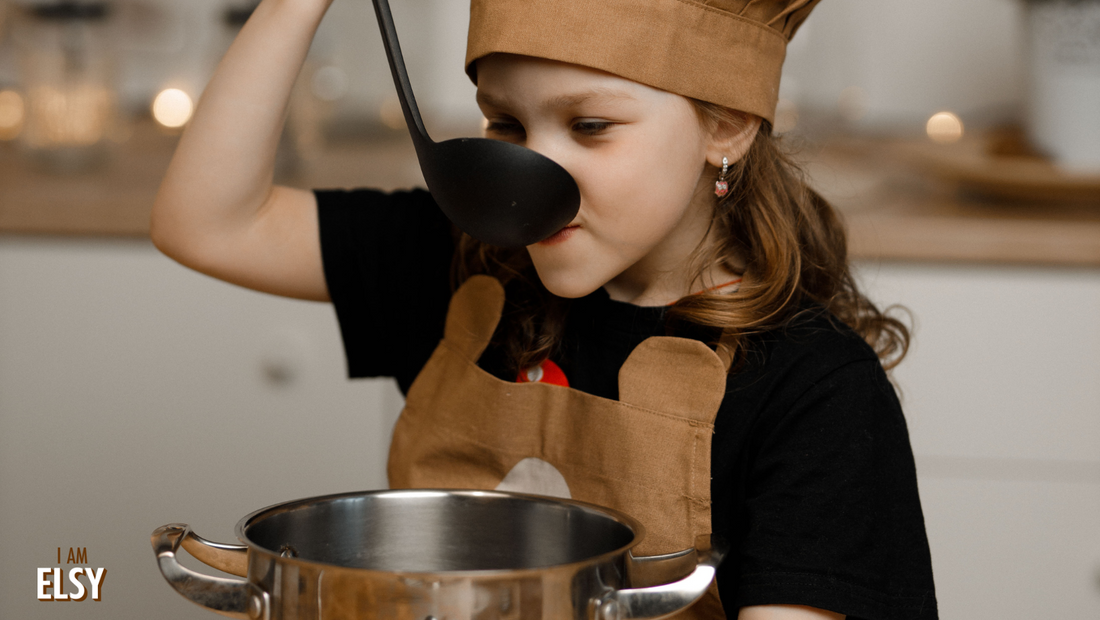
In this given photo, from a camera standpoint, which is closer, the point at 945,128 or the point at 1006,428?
the point at 1006,428

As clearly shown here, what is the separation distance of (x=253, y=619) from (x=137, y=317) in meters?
0.84

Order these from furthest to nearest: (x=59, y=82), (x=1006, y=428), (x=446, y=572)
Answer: (x=59, y=82), (x=1006, y=428), (x=446, y=572)

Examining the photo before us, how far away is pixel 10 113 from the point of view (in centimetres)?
153

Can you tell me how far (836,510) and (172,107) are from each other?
1.32 m

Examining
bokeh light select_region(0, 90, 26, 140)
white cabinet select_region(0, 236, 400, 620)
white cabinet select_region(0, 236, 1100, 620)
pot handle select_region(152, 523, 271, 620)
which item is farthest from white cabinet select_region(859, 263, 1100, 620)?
bokeh light select_region(0, 90, 26, 140)

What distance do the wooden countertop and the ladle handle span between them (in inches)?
19.9

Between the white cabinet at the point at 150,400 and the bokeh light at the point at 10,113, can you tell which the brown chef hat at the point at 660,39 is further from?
the bokeh light at the point at 10,113

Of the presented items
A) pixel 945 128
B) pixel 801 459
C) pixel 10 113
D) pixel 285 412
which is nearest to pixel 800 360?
pixel 801 459

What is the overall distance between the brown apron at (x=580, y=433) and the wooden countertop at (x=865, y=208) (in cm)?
36

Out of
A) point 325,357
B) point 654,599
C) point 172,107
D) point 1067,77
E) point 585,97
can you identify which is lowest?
point 654,599

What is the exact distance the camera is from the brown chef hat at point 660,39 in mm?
533

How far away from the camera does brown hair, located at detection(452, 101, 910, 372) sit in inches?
25.2

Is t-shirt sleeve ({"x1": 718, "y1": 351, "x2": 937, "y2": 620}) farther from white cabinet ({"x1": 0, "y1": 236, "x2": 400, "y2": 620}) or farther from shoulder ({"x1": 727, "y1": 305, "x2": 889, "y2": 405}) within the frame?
white cabinet ({"x1": 0, "y1": 236, "x2": 400, "y2": 620})

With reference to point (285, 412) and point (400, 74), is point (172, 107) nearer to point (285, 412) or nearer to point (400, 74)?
point (285, 412)
